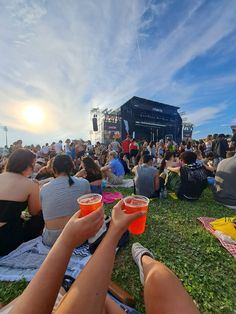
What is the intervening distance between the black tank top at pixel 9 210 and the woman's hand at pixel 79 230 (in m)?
1.66

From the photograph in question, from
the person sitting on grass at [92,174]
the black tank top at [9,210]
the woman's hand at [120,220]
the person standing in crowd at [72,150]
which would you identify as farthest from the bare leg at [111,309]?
the person standing in crowd at [72,150]

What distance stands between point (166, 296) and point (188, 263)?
1.45 metres

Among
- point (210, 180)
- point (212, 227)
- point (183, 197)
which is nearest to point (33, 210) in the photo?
point (212, 227)

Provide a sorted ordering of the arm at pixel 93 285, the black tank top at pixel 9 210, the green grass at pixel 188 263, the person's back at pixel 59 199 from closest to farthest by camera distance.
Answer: the arm at pixel 93 285 → the green grass at pixel 188 263 → the black tank top at pixel 9 210 → the person's back at pixel 59 199

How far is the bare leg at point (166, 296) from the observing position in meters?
1.02

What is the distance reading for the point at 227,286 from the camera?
1.99m

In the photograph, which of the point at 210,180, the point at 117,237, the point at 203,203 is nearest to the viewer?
the point at 117,237

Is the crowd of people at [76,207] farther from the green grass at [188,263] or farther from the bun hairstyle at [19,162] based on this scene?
the green grass at [188,263]

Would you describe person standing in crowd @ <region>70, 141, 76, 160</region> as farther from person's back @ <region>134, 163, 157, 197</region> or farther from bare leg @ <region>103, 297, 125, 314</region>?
bare leg @ <region>103, 297, 125, 314</region>

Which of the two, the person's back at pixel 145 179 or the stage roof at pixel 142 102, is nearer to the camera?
the person's back at pixel 145 179

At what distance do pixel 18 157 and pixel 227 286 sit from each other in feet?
8.83

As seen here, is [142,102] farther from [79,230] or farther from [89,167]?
[79,230]

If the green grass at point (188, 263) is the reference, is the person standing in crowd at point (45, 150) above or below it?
above

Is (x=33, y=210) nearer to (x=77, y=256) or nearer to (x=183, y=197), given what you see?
(x=77, y=256)
